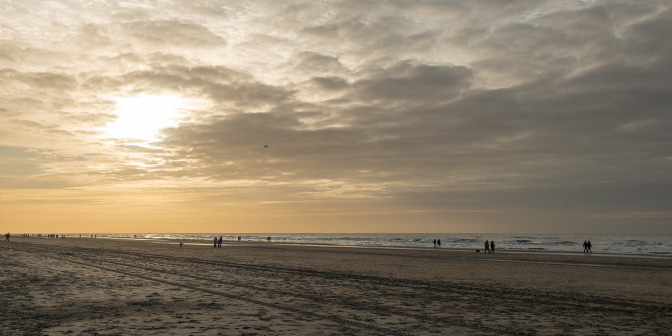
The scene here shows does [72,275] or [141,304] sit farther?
[72,275]

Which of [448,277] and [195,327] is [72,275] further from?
[448,277]

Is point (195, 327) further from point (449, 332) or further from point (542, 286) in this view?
point (542, 286)

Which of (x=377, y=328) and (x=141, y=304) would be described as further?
(x=141, y=304)

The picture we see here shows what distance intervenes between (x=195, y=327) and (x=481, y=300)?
10340 millimetres

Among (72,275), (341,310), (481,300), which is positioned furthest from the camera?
(72,275)

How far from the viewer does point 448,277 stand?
26000mm

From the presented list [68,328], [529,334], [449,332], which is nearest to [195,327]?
[68,328]

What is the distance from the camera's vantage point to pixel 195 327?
11.5 m

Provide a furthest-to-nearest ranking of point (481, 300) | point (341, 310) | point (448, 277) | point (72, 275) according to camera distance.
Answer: point (448, 277), point (72, 275), point (481, 300), point (341, 310)

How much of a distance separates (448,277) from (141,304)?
16.8 metres

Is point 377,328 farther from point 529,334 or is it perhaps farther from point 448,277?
point 448,277

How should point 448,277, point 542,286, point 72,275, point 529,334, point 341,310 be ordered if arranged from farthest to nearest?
point 448,277 < point 72,275 < point 542,286 < point 341,310 < point 529,334

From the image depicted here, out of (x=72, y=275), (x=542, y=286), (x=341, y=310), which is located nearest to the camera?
(x=341, y=310)

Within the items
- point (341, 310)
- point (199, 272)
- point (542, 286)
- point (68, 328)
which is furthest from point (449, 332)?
point (199, 272)
